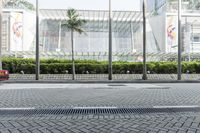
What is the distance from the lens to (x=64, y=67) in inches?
1054

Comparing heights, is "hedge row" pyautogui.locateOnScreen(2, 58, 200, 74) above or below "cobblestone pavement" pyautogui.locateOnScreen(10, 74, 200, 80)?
above

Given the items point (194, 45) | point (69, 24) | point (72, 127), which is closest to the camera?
point (72, 127)

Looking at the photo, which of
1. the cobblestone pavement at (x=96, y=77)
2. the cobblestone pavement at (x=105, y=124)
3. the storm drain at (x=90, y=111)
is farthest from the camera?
the cobblestone pavement at (x=96, y=77)

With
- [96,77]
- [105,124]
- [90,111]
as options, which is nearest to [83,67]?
[96,77]

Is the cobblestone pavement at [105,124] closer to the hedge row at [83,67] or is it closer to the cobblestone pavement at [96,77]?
the cobblestone pavement at [96,77]

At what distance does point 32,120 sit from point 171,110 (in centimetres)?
400

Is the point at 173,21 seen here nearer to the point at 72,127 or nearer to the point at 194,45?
the point at 194,45

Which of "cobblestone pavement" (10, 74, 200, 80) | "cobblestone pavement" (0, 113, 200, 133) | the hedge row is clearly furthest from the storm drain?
the hedge row

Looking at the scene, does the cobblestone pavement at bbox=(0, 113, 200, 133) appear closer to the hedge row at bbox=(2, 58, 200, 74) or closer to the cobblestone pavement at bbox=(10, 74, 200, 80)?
the cobblestone pavement at bbox=(10, 74, 200, 80)

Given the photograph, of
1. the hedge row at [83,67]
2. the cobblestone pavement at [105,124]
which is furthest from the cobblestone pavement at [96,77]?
the cobblestone pavement at [105,124]

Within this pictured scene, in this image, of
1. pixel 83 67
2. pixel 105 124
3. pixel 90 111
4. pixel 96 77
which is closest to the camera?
pixel 105 124

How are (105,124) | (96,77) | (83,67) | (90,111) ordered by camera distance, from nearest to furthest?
1. (105,124)
2. (90,111)
3. (96,77)
4. (83,67)

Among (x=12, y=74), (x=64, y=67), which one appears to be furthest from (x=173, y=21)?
(x=12, y=74)

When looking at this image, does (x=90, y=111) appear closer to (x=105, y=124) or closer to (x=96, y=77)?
(x=105, y=124)
